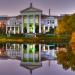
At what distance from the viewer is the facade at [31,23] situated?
79375 mm

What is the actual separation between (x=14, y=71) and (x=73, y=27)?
113 ft

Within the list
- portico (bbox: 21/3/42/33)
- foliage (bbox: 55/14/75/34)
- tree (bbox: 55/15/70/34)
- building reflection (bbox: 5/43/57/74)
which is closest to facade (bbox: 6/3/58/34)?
portico (bbox: 21/3/42/33)

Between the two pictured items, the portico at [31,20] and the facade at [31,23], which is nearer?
the portico at [31,20]

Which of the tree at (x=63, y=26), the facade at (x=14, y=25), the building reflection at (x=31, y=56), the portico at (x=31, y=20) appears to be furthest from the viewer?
the facade at (x=14, y=25)

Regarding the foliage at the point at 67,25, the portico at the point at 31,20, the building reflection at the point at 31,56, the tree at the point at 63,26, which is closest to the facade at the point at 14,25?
the portico at the point at 31,20

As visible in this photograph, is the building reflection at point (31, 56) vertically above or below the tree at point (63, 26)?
below

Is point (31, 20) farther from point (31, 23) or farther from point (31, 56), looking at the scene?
point (31, 56)

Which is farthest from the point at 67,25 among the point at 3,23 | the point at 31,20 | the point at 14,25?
the point at 3,23

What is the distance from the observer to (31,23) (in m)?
82.2

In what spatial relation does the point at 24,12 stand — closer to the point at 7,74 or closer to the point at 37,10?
the point at 37,10

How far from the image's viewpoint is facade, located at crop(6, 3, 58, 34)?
7938cm

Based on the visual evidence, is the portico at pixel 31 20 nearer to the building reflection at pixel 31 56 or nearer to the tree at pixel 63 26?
the tree at pixel 63 26

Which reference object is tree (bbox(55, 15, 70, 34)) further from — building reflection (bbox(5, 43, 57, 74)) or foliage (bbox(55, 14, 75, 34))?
building reflection (bbox(5, 43, 57, 74))

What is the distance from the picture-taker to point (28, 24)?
270 feet
